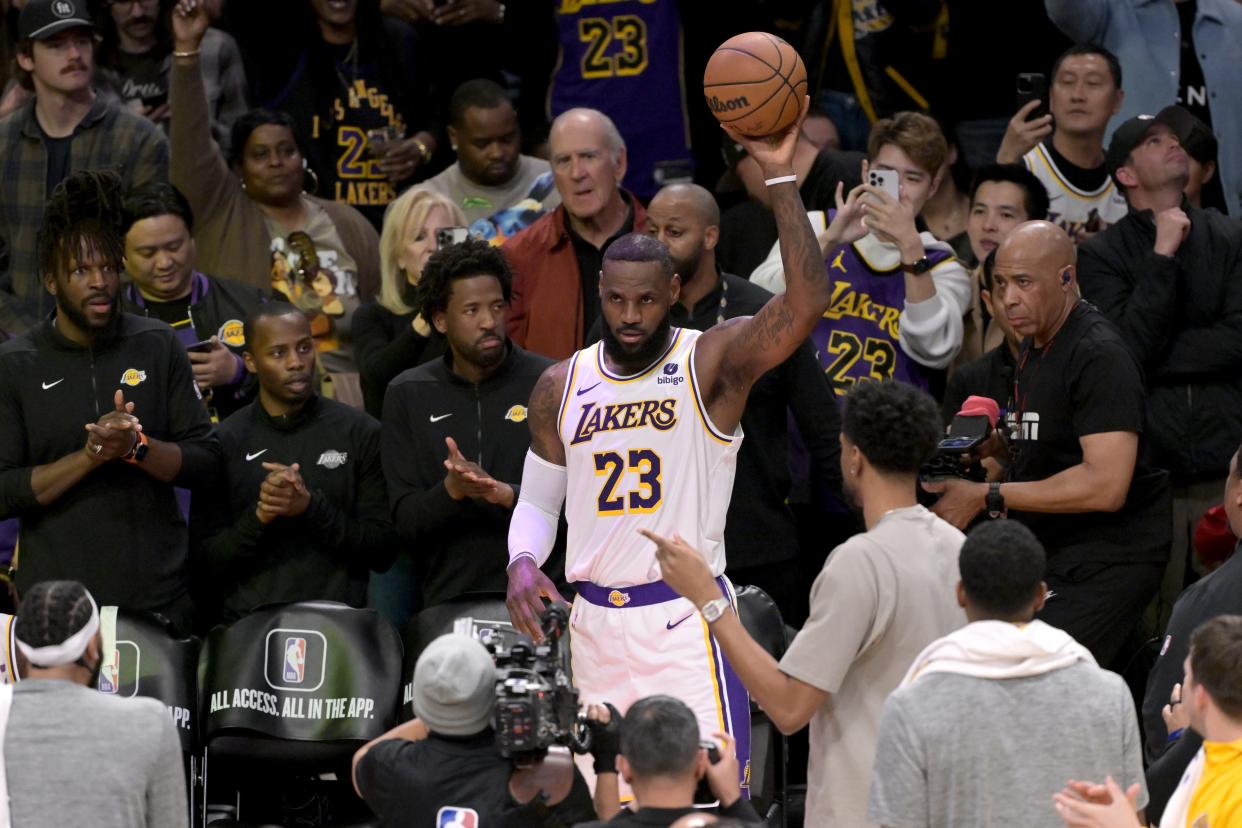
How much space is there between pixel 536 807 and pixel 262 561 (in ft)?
10.0

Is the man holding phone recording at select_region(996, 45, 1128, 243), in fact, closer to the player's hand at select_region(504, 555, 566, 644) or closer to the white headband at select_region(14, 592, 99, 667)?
the player's hand at select_region(504, 555, 566, 644)

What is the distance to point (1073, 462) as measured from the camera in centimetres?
722

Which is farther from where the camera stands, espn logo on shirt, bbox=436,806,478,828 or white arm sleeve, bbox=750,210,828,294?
white arm sleeve, bbox=750,210,828,294

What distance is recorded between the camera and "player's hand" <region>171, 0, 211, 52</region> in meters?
8.85

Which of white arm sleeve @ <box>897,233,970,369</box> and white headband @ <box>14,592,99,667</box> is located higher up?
white arm sleeve @ <box>897,233,970,369</box>

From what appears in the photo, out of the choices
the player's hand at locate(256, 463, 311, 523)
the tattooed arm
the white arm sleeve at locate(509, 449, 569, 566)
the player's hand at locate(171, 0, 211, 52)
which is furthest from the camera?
the player's hand at locate(171, 0, 211, 52)

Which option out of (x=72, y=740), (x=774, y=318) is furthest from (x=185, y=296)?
(x=72, y=740)

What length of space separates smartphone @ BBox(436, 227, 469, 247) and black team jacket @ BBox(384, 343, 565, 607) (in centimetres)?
83

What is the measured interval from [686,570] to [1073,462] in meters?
2.65

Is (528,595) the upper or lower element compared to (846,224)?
lower

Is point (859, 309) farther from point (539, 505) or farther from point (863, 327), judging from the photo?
point (539, 505)

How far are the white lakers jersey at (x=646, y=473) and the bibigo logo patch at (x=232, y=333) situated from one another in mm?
2642

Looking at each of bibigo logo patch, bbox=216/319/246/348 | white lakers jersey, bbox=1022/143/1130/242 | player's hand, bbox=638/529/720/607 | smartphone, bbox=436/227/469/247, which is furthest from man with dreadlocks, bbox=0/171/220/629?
white lakers jersey, bbox=1022/143/1130/242

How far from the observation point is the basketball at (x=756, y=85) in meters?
6.19
